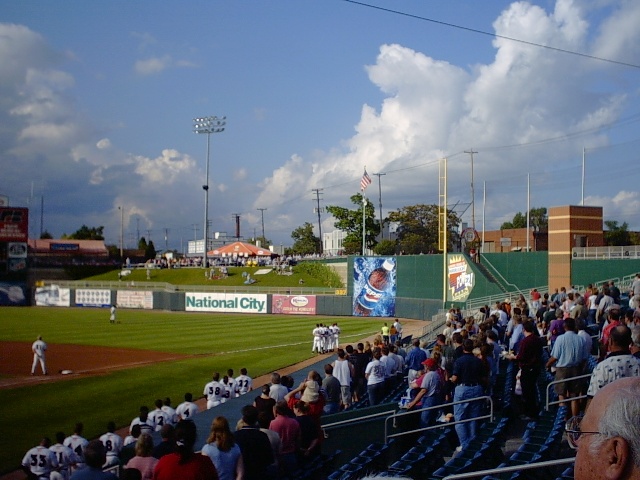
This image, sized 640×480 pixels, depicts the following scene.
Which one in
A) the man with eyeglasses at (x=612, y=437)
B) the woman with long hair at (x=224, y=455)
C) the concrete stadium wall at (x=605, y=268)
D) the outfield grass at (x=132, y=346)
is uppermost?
the concrete stadium wall at (x=605, y=268)

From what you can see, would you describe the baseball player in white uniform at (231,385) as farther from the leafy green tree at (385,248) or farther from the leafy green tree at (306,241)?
the leafy green tree at (306,241)

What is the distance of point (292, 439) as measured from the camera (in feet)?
24.1

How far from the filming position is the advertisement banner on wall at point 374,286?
48906 millimetres

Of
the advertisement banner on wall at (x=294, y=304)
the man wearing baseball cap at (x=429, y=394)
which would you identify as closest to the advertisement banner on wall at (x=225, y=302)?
the advertisement banner on wall at (x=294, y=304)

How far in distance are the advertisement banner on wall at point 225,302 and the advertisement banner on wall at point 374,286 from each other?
8.67 m

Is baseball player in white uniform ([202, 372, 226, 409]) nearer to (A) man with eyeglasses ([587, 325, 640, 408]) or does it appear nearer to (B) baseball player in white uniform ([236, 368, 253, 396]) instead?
(B) baseball player in white uniform ([236, 368, 253, 396])

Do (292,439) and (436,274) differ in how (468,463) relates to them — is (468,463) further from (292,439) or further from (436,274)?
(436,274)

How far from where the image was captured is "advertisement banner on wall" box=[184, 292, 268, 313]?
54525mm

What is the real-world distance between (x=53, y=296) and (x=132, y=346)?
108ft

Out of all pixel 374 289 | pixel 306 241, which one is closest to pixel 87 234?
pixel 306 241

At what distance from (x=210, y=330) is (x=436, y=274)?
53.6 feet

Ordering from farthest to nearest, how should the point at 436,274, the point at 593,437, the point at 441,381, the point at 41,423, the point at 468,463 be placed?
the point at 436,274, the point at 41,423, the point at 441,381, the point at 468,463, the point at 593,437

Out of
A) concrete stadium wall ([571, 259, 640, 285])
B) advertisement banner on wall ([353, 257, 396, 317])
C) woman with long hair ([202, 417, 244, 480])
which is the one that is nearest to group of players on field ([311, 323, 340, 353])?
concrete stadium wall ([571, 259, 640, 285])

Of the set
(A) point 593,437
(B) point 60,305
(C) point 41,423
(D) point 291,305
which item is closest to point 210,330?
(D) point 291,305
